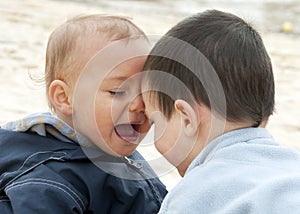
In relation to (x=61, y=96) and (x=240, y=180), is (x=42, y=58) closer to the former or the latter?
(x=61, y=96)

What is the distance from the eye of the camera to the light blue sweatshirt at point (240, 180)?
5.78 ft

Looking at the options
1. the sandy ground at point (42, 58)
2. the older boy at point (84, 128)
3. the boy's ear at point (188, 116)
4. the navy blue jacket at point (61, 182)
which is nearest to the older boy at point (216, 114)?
the boy's ear at point (188, 116)

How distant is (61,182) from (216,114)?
0.48m

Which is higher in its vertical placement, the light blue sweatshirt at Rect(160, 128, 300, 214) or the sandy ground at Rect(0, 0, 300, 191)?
the light blue sweatshirt at Rect(160, 128, 300, 214)

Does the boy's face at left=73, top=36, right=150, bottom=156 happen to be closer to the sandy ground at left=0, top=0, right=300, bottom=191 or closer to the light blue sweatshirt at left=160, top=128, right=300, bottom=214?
the light blue sweatshirt at left=160, top=128, right=300, bottom=214

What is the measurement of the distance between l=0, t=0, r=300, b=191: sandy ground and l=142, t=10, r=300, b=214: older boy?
0.94 metres

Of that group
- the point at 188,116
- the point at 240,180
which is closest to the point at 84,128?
the point at 188,116

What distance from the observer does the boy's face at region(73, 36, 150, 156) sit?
85.3 inches

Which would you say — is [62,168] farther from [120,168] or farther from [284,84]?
[284,84]

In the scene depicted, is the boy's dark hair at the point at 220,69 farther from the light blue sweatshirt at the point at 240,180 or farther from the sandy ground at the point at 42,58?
the sandy ground at the point at 42,58

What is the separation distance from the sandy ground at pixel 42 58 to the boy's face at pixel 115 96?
69cm

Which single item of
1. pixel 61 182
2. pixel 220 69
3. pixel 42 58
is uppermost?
pixel 220 69

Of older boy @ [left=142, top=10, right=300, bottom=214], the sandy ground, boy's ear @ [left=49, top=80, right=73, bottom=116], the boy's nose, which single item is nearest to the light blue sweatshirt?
older boy @ [left=142, top=10, right=300, bottom=214]

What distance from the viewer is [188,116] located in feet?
6.37
